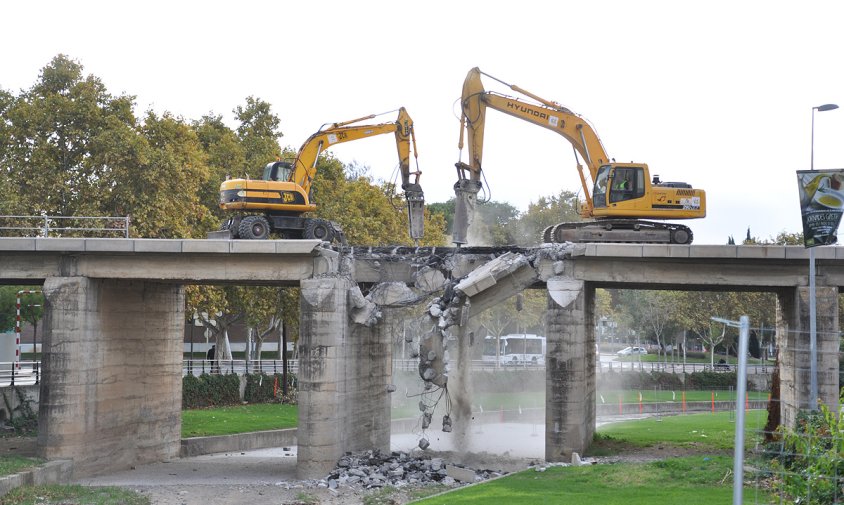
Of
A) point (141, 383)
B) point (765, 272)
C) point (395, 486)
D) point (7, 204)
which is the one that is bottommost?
point (395, 486)

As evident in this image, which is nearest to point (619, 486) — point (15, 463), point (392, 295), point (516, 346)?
point (392, 295)

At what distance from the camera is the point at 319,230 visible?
1242 inches

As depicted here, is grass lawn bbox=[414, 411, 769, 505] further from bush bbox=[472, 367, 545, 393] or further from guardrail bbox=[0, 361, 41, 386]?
bush bbox=[472, 367, 545, 393]

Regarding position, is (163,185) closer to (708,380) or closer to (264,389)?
(264,389)

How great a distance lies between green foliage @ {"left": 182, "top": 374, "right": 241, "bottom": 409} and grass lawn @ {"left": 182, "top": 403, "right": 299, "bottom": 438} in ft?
2.65

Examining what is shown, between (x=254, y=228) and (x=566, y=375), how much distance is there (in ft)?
34.1

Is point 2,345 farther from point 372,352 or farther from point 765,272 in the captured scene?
point 765,272

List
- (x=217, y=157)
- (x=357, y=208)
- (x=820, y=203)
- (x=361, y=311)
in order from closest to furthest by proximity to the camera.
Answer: (x=820, y=203), (x=361, y=311), (x=217, y=157), (x=357, y=208)

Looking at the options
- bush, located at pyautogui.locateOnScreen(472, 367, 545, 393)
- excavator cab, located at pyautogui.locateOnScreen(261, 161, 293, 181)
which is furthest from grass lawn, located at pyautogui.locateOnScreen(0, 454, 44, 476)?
bush, located at pyautogui.locateOnScreen(472, 367, 545, 393)

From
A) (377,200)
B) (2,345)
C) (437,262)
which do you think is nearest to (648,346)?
(377,200)

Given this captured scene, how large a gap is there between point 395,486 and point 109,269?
10.3m

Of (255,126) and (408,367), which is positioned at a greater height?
(255,126)

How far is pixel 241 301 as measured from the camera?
46938 mm

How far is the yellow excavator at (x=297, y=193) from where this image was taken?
99.8 feet
